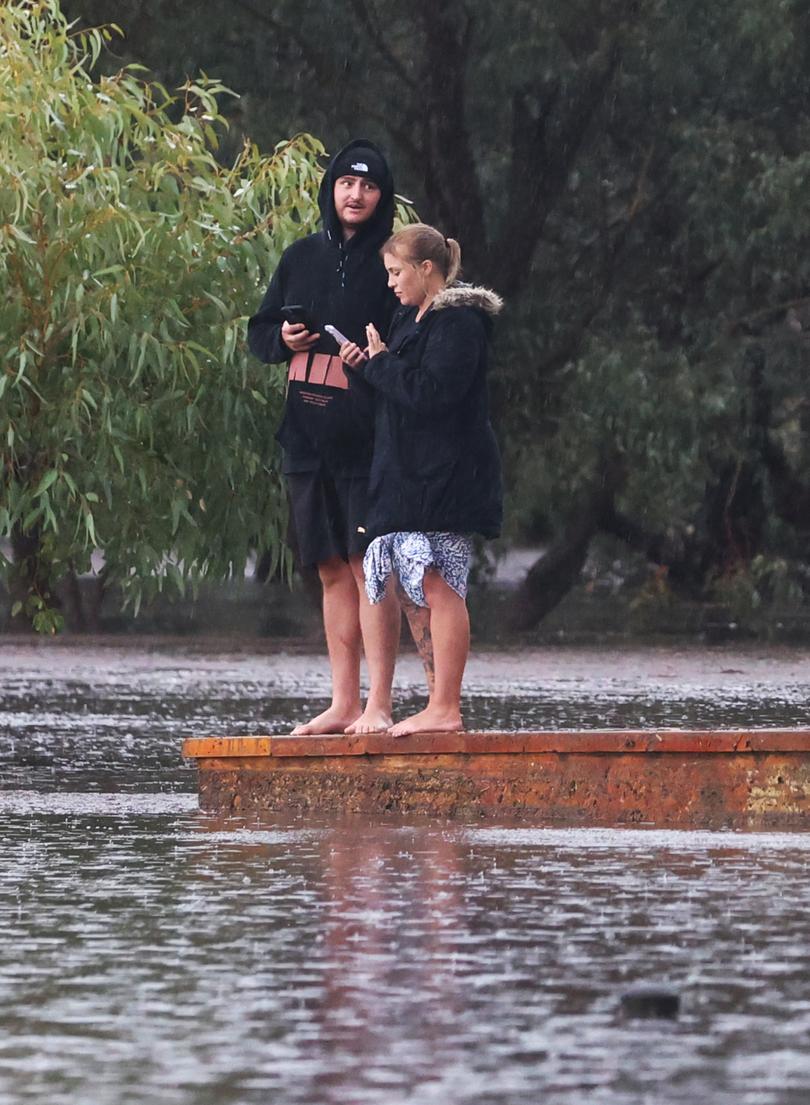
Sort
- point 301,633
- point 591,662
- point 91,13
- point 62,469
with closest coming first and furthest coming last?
→ point 62,469
point 591,662
point 91,13
point 301,633

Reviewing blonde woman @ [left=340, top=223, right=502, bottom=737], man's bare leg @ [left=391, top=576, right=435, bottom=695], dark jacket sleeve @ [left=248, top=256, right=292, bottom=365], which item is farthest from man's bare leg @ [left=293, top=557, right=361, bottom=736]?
dark jacket sleeve @ [left=248, top=256, right=292, bottom=365]

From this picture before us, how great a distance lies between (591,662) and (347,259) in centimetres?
1496

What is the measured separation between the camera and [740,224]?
1196 inches

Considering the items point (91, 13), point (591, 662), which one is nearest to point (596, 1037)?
point (591, 662)

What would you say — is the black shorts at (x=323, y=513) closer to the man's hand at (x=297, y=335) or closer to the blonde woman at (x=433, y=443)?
the blonde woman at (x=433, y=443)

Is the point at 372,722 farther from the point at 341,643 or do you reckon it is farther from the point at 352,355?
the point at 352,355

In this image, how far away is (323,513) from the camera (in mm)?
10961

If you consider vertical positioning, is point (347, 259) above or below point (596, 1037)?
above

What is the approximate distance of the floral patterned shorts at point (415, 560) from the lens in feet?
34.4

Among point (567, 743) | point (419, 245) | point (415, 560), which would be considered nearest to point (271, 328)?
point (419, 245)

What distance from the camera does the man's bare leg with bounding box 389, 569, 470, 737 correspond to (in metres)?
10.6

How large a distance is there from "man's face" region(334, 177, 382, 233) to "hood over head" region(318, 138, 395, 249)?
0.07ft

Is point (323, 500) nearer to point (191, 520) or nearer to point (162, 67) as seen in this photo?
point (191, 520)

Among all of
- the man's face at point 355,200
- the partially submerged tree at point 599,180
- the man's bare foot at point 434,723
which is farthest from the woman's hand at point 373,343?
the partially submerged tree at point 599,180
